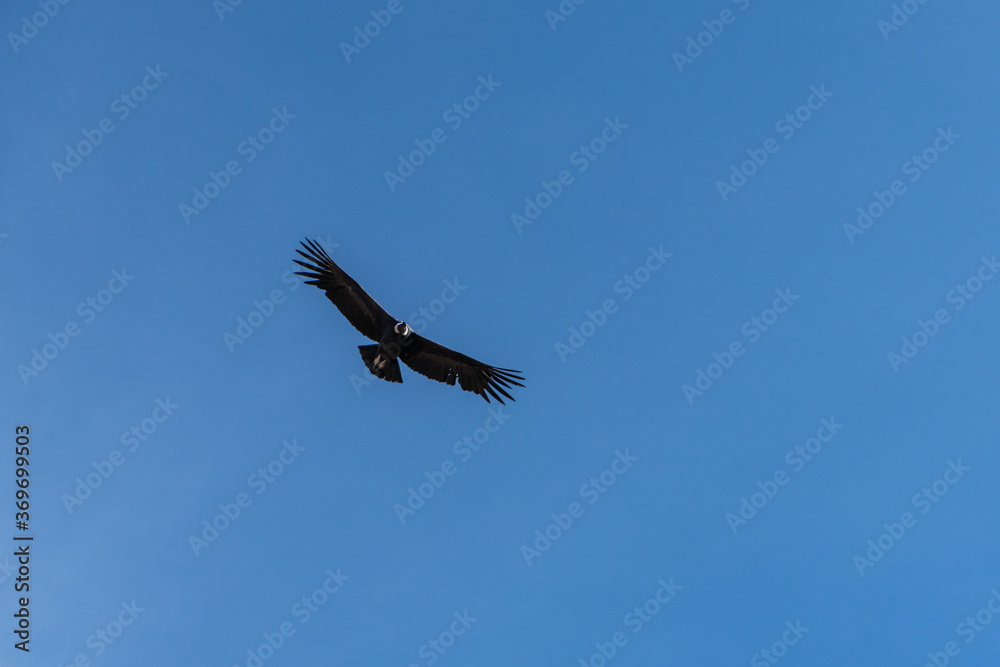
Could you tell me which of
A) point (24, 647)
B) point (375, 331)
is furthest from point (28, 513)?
point (375, 331)

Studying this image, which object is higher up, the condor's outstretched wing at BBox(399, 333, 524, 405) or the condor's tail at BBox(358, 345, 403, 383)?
the condor's outstretched wing at BBox(399, 333, 524, 405)

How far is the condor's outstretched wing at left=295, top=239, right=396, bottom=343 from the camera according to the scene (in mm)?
18281

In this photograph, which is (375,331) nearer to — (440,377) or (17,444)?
(440,377)

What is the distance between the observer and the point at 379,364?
18.4 meters

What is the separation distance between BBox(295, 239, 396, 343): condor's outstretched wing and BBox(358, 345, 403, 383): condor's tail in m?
0.47

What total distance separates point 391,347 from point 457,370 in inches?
88.2

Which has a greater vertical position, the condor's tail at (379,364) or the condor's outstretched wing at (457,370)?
the condor's outstretched wing at (457,370)

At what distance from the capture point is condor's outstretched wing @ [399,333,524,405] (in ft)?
63.6

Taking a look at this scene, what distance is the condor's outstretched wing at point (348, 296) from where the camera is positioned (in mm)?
18281

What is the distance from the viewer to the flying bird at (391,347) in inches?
722

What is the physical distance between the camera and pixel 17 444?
18.9 meters

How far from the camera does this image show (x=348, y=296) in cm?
1877

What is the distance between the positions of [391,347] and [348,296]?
190cm

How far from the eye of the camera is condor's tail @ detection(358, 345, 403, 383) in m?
18.4
